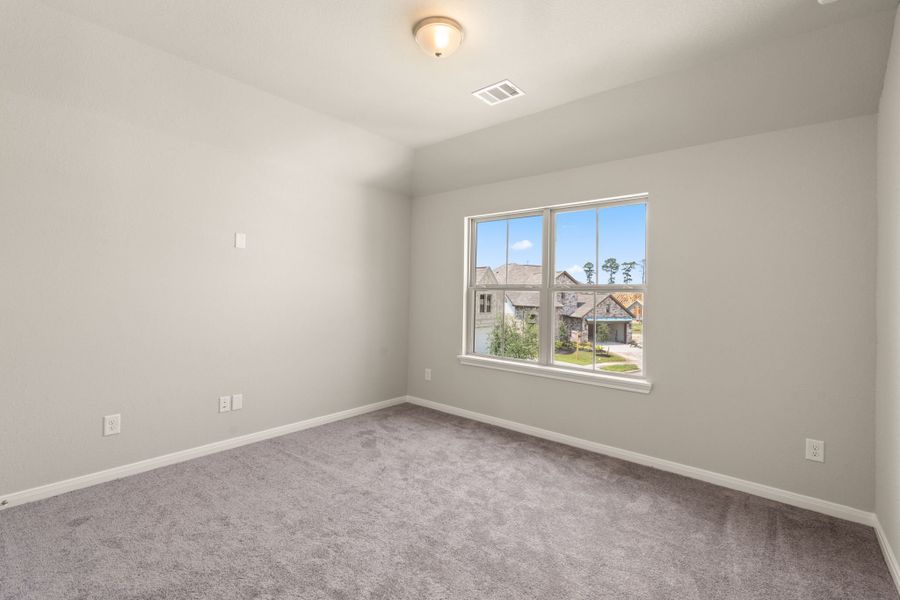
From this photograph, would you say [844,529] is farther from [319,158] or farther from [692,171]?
[319,158]

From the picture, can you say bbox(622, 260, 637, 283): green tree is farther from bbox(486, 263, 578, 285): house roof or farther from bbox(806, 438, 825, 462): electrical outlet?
bbox(806, 438, 825, 462): electrical outlet

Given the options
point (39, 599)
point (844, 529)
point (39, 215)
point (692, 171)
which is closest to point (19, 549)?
point (39, 599)

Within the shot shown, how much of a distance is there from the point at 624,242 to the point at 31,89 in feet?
13.1

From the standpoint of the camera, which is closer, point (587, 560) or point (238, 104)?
point (587, 560)

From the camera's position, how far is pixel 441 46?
226cm

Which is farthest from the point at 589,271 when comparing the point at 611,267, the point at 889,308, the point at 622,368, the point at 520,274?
the point at 889,308

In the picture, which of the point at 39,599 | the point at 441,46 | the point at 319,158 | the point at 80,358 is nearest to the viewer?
the point at 39,599

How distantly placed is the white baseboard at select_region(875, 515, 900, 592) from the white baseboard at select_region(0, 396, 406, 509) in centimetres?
377

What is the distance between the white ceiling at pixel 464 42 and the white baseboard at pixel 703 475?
2.62 metres

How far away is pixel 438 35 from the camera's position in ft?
7.27

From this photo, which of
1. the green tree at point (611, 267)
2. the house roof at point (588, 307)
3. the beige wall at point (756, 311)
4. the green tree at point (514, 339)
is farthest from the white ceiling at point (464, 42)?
the green tree at point (514, 339)

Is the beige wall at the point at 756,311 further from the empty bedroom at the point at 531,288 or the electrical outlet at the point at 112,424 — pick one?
the electrical outlet at the point at 112,424

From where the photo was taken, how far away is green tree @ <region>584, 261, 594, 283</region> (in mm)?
3594

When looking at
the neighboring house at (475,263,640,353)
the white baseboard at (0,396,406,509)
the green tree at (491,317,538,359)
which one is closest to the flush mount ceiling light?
the neighboring house at (475,263,640,353)
